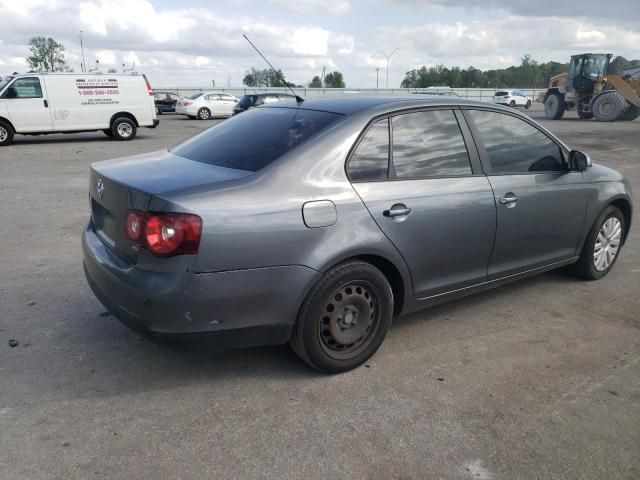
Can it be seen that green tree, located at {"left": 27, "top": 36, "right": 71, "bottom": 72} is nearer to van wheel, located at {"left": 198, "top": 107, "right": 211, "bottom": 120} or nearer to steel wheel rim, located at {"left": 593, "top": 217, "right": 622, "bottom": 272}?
van wheel, located at {"left": 198, "top": 107, "right": 211, "bottom": 120}

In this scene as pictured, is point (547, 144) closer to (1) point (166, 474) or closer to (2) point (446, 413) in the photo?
(2) point (446, 413)

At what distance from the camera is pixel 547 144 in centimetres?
423

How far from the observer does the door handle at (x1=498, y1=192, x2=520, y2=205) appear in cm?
375

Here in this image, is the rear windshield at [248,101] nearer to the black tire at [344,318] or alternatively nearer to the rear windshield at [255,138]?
the rear windshield at [255,138]

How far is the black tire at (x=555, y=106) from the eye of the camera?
2844cm

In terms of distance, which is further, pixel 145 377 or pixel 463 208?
pixel 463 208

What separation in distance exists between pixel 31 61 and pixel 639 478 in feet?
305

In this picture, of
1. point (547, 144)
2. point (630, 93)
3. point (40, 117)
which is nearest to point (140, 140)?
point (40, 117)

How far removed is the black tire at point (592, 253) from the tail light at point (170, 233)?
345 centimetres

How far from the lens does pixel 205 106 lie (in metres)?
28.5

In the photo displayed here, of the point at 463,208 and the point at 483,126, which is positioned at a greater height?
the point at 483,126

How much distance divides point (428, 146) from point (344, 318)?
4.06ft

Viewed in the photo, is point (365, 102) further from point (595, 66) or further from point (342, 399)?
point (595, 66)

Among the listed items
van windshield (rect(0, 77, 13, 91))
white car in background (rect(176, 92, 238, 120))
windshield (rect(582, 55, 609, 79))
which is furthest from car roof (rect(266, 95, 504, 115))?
windshield (rect(582, 55, 609, 79))
